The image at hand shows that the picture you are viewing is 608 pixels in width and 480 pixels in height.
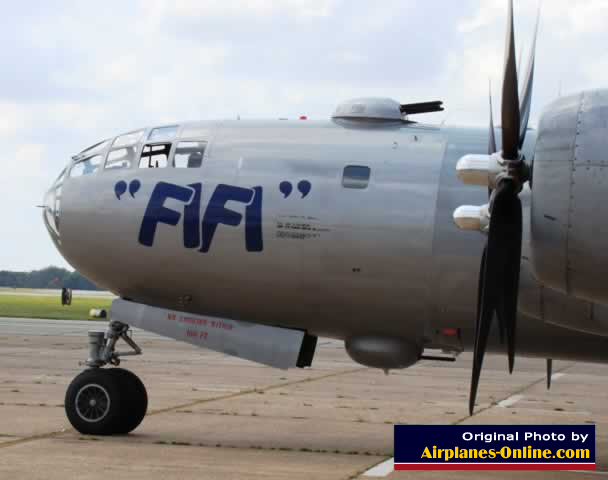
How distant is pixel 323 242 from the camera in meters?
15.1

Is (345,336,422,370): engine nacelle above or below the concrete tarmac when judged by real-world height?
above

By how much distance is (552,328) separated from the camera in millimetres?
14688

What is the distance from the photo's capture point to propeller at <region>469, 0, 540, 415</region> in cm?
1153

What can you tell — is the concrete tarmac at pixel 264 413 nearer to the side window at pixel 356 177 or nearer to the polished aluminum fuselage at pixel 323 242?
the polished aluminum fuselage at pixel 323 242

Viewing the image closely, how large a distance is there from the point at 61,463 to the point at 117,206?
398 centimetres

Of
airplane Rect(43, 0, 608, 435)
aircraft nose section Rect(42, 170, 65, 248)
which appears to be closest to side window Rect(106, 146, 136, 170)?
airplane Rect(43, 0, 608, 435)

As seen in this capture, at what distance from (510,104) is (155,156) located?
6388 mm

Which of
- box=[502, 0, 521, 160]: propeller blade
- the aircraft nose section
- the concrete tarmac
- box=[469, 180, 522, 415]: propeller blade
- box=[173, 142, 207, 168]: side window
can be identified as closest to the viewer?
box=[502, 0, 521, 160]: propeller blade

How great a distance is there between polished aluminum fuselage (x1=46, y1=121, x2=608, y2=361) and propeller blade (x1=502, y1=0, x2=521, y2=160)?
296 cm

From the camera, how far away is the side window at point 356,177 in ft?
49.8

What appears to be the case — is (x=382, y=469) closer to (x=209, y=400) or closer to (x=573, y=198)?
(x=573, y=198)

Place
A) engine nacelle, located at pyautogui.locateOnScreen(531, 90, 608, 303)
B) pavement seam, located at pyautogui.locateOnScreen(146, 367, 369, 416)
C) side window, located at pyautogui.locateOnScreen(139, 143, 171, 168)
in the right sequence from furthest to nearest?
pavement seam, located at pyautogui.locateOnScreen(146, 367, 369, 416) < side window, located at pyautogui.locateOnScreen(139, 143, 171, 168) < engine nacelle, located at pyautogui.locateOnScreen(531, 90, 608, 303)

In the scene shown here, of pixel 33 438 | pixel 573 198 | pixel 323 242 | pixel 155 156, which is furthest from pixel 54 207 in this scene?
pixel 573 198

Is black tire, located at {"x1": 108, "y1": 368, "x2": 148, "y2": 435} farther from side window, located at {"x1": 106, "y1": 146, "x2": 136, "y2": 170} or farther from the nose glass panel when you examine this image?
side window, located at {"x1": 106, "y1": 146, "x2": 136, "y2": 170}
